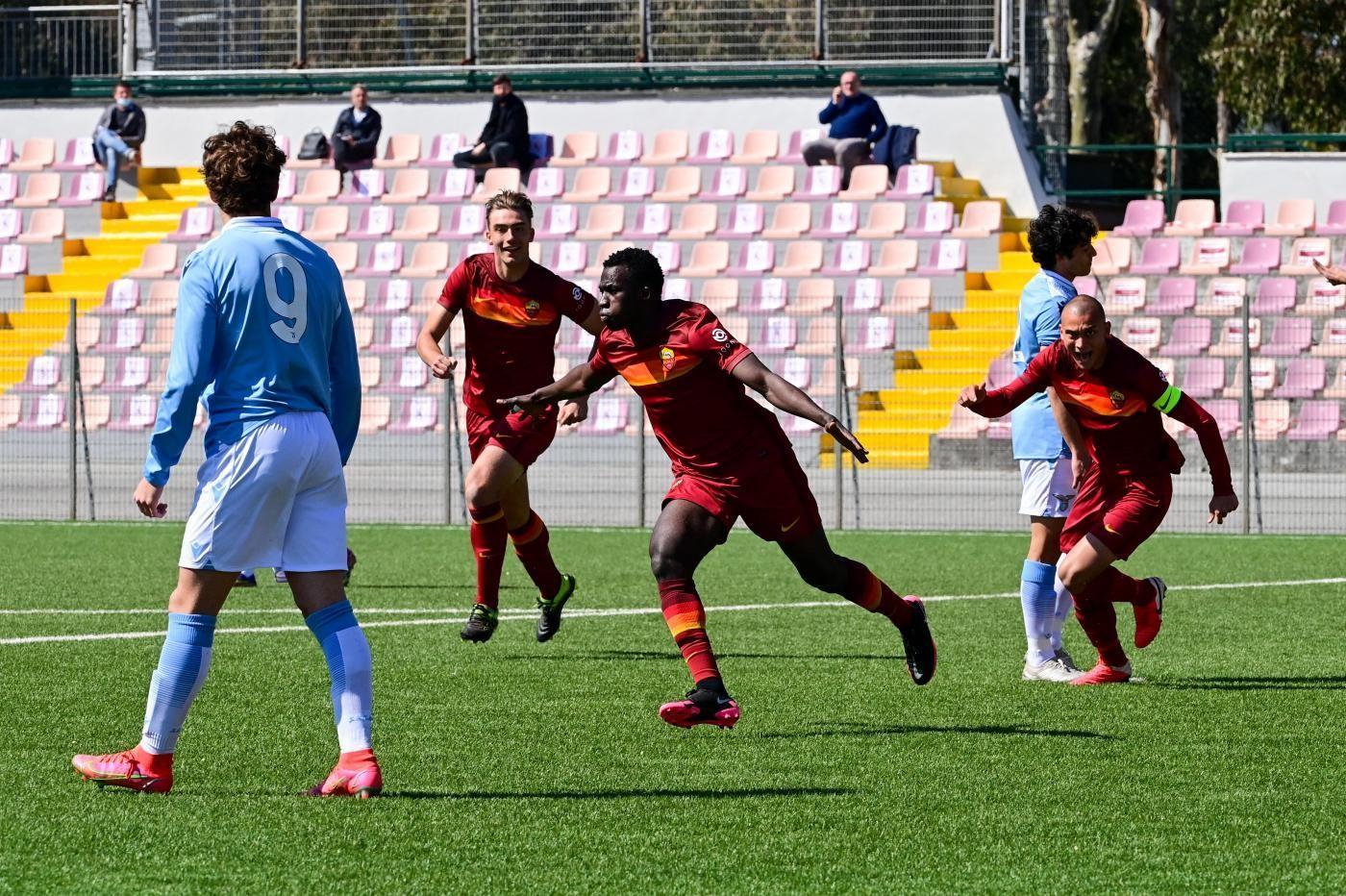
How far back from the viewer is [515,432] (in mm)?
9969

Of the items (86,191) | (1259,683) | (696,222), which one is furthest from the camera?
(86,191)

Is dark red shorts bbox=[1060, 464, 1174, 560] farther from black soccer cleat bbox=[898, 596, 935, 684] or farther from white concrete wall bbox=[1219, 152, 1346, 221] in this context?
white concrete wall bbox=[1219, 152, 1346, 221]

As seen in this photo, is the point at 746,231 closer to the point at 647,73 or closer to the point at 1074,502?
the point at 647,73

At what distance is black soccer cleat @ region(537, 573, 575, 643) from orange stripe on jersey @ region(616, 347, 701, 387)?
2.83 m

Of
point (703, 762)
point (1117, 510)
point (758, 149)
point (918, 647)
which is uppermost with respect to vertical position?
point (758, 149)

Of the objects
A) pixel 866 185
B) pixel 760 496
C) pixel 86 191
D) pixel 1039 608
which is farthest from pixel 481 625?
pixel 86 191

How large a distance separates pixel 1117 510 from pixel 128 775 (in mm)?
4119

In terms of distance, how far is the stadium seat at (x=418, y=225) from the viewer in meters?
26.4

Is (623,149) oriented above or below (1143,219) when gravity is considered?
above

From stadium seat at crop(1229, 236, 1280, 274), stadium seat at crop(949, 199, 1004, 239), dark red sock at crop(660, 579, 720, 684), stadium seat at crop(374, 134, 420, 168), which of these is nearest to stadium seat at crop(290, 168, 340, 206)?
stadium seat at crop(374, 134, 420, 168)

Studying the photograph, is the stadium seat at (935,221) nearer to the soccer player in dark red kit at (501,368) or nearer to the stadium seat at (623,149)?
the stadium seat at (623,149)

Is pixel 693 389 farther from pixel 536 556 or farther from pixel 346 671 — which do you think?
pixel 536 556

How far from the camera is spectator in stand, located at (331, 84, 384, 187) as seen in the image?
27.5 metres

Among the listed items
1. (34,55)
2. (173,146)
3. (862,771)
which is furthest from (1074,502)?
(34,55)
